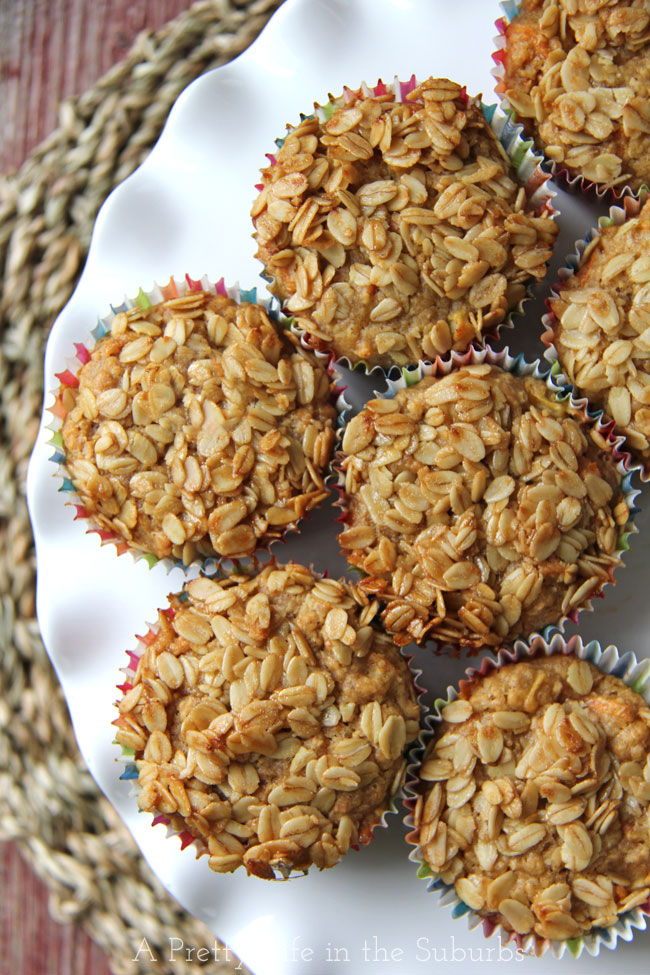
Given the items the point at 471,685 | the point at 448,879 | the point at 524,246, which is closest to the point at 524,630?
the point at 471,685

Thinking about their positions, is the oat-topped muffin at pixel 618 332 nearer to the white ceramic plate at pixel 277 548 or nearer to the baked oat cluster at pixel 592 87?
the baked oat cluster at pixel 592 87

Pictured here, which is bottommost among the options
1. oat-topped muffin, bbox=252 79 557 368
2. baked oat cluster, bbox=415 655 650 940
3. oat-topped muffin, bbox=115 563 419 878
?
baked oat cluster, bbox=415 655 650 940

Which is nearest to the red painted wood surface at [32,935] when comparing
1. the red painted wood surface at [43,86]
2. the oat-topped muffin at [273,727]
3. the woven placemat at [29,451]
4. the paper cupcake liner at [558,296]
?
the red painted wood surface at [43,86]

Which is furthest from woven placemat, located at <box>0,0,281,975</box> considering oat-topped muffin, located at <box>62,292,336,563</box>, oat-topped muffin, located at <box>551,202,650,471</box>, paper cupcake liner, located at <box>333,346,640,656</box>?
oat-topped muffin, located at <box>551,202,650,471</box>

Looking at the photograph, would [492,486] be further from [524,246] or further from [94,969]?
[94,969]

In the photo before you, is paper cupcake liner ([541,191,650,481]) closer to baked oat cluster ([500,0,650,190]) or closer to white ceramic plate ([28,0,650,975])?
baked oat cluster ([500,0,650,190])

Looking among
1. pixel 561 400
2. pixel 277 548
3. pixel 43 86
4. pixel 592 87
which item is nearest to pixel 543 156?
pixel 592 87
